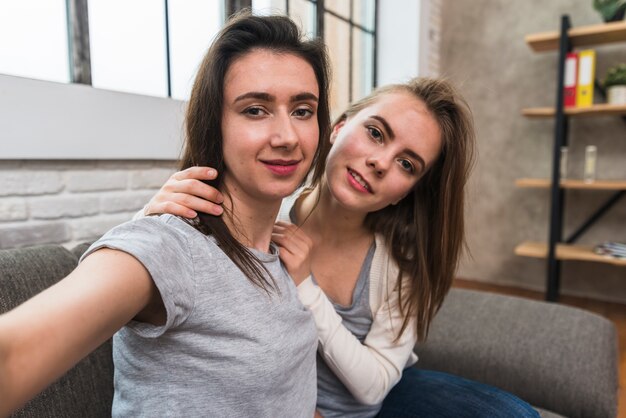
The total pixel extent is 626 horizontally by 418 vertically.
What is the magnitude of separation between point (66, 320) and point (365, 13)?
3489mm

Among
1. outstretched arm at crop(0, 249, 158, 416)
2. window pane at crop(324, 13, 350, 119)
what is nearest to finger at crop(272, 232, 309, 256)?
outstretched arm at crop(0, 249, 158, 416)

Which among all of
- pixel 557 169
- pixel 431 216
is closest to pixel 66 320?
pixel 431 216

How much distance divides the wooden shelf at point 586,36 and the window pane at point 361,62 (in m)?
1.15

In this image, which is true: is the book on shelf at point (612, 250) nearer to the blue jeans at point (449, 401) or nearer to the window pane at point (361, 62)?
the window pane at point (361, 62)

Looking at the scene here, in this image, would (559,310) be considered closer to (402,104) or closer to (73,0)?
(402,104)

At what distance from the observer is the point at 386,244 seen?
1.11 m

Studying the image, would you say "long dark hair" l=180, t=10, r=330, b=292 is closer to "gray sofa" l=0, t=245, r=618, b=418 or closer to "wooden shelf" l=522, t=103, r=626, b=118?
"gray sofa" l=0, t=245, r=618, b=418

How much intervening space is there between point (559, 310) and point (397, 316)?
2.67 ft

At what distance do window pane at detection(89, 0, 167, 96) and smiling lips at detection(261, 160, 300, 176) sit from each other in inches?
45.7

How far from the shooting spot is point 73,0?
1414 mm

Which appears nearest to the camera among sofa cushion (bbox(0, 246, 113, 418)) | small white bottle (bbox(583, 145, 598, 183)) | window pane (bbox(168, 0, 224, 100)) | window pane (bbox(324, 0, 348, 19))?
sofa cushion (bbox(0, 246, 113, 418))

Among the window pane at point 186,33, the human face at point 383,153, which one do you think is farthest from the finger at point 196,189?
the window pane at point 186,33

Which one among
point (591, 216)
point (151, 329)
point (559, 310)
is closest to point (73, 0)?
point (151, 329)

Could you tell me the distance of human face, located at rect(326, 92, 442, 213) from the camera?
97cm
